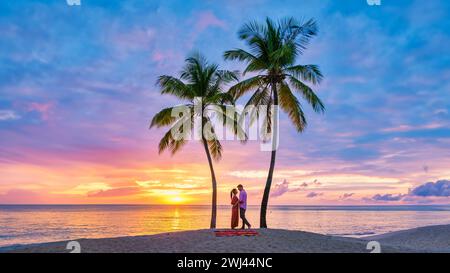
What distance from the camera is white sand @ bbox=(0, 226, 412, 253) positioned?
577 inches

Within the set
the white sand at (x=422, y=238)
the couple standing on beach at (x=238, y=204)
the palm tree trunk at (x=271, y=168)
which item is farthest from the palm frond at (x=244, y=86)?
the white sand at (x=422, y=238)

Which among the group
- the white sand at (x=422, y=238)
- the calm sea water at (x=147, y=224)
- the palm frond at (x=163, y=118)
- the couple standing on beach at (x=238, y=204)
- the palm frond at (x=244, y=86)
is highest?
the palm frond at (x=244, y=86)

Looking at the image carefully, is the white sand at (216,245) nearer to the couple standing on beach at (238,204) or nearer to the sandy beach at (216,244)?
the sandy beach at (216,244)

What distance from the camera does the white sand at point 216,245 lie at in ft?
48.1

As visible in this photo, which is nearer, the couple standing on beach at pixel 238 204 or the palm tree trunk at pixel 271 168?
the couple standing on beach at pixel 238 204

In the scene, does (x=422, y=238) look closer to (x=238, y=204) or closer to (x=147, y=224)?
(x=238, y=204)

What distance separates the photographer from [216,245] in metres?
15.3

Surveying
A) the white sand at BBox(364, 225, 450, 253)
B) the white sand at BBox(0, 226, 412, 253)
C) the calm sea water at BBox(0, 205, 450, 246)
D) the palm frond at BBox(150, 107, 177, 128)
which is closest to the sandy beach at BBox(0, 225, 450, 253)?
the white sand at BBox(0, 226, 412, 253)

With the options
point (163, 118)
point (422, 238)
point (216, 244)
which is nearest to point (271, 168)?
point (163, 118)

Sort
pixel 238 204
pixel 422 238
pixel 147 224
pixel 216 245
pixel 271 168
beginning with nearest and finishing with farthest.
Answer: pixel 216 245 → pixel 238 204 → pixel 271 168 → pixel 422 238 → pixel 147 224

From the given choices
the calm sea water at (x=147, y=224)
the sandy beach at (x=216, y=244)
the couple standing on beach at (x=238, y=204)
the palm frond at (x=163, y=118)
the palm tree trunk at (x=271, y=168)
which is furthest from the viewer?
the calm sea water at (x=147, y=224)

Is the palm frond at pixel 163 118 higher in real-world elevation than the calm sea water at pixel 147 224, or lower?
higher
